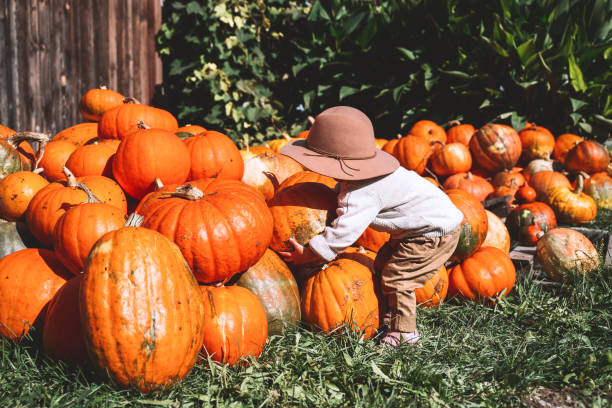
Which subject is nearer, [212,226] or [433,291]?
[212,226]

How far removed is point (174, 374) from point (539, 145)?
18.0 feet

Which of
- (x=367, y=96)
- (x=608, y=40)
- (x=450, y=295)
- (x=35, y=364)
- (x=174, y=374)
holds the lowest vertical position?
(x=450, y=295)

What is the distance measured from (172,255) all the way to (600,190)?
226 inches

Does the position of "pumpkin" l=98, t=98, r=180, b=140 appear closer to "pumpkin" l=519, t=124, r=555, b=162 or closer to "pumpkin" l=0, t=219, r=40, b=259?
"pumpkin" l=0, t=219, r=40, b=259

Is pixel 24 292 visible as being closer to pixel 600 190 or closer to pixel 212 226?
pixel 212 226

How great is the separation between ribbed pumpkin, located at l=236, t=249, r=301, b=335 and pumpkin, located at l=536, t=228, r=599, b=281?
215 centimetres

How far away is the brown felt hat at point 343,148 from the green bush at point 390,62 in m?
4.18

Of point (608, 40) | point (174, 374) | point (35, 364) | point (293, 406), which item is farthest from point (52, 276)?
point (608, 40)

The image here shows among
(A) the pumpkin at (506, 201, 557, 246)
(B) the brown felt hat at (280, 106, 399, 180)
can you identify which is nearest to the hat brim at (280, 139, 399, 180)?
(B) the brown felt hat at (280, 106, 399, 180)

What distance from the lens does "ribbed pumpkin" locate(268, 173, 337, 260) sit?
2785 millimetres

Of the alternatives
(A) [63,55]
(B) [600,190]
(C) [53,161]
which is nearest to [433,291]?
(C) [53,161]

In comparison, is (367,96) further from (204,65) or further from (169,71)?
(169,71)

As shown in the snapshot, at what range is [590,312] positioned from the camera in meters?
2.86

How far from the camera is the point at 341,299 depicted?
8.59 ft
